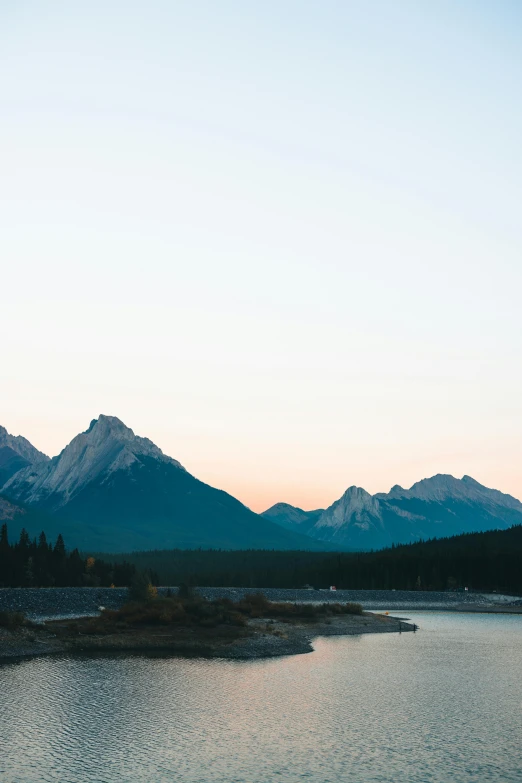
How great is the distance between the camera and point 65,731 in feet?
168

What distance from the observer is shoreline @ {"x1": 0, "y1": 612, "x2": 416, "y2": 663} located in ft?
287

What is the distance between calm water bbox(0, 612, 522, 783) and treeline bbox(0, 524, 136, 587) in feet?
218

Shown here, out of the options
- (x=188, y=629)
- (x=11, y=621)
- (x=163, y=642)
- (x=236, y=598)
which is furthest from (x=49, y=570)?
(x=163, y=642)

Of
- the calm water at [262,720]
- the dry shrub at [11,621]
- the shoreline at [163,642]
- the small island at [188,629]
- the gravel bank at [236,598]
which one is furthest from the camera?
the gravel bank at [236,598]

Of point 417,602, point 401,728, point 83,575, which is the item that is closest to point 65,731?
point 401,728

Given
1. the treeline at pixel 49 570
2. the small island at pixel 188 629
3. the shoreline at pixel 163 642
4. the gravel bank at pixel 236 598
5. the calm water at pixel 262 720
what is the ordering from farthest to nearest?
the treeline at pixel 49 570 → the gravel bank at pixel 236 598 → the small island at pixel 188 629 → the shoreline at pixel 163 642 → the calm water at pixel 262 720

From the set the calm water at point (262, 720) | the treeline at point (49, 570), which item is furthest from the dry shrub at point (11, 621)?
the treeline at point (49, 570)

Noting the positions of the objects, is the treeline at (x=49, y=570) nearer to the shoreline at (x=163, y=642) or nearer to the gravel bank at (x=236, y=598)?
the gravel bank at (x=236, y=598)

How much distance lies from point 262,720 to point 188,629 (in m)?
51.7

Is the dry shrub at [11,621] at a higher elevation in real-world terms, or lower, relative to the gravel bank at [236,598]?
lower

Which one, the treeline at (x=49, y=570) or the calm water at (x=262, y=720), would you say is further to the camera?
the treeline at (x=49, y=570)

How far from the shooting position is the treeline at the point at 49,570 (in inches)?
5655

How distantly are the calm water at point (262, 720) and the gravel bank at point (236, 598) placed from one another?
42081 millimetres

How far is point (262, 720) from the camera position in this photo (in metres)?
55.7
